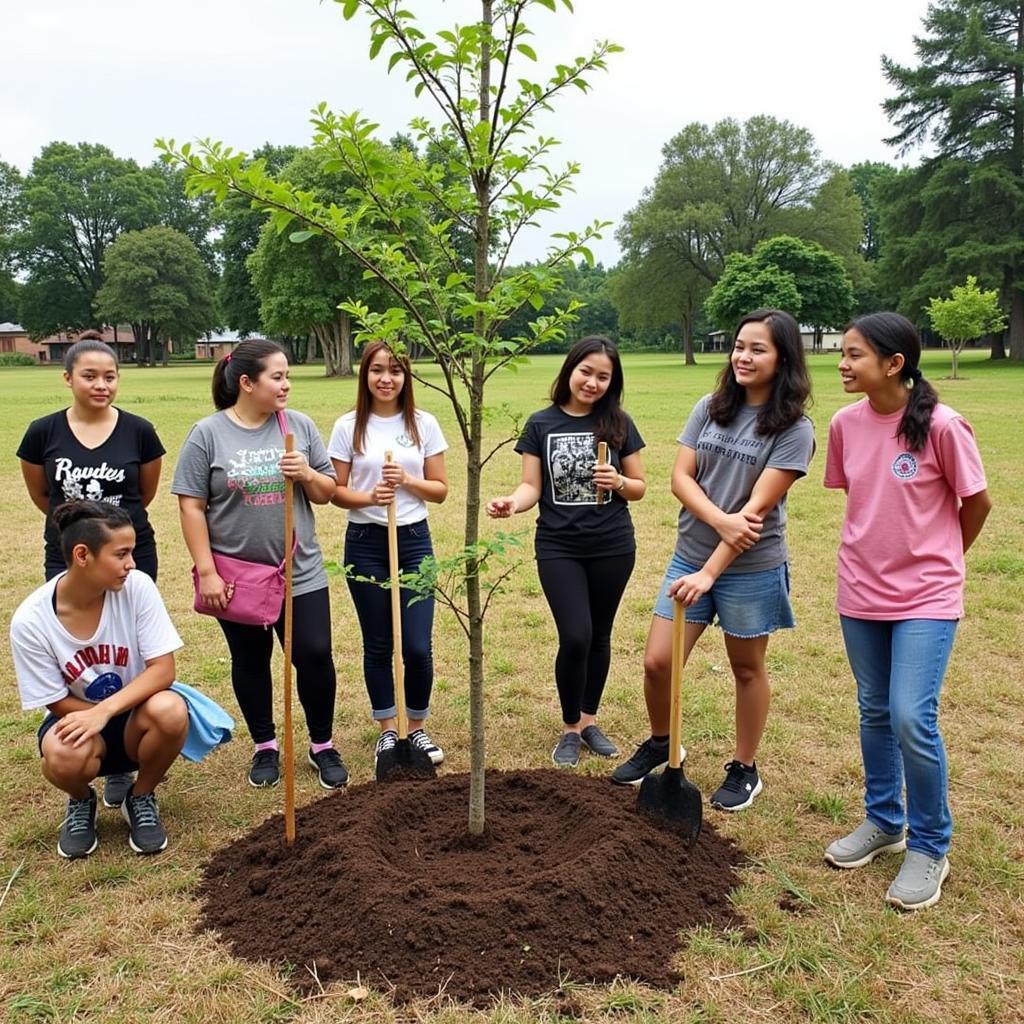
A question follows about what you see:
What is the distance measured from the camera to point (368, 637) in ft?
14.6

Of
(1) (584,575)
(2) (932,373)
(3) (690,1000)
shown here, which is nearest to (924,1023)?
(3) (690,1000)

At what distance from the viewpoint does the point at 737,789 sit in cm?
401

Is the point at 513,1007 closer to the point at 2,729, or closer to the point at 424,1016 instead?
the point at 424,1016

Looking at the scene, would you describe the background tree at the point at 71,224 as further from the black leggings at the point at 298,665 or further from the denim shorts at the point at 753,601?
the denim shorts at the point at 753,601

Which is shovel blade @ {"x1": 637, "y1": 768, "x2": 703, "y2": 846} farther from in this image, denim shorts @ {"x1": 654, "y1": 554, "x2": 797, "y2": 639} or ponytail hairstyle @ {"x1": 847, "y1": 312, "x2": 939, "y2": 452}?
ponytail hairstyle @ {"x1": 847, "y1": 312, "x2": 939, "y2": 452}

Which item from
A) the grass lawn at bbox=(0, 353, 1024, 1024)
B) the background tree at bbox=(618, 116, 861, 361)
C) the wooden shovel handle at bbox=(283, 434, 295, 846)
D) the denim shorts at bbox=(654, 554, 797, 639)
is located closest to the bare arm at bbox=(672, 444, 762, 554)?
the denim shorts at bbox=(654, 554, 797, 639)

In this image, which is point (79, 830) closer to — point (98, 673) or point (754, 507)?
point (98, 673)

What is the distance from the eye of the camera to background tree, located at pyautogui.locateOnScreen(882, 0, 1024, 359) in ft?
124

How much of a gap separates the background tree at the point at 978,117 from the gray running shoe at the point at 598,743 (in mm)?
39361

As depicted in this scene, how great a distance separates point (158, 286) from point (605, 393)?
63.8 meters

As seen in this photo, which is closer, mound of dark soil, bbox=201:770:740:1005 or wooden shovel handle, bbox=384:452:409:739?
mound of dark soil, bbox=201:770:740:1005

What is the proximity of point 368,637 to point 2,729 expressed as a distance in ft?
7.23

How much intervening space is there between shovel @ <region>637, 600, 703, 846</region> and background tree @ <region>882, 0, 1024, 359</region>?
40.0 metres

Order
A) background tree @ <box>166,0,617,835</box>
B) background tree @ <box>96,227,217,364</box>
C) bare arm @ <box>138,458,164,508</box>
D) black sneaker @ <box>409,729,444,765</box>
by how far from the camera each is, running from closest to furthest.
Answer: background tree @ <box>166,0,617,835</box>, bare arm @ <box>138,458,164,508</box>, black sneaker @ <box>409,729,444,765</box>, background tree @ <box>96,227,217,364</box>
